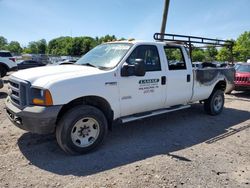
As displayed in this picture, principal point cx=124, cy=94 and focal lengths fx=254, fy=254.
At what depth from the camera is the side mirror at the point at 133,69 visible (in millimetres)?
4672

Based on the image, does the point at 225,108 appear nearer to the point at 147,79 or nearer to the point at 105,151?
the point at 147,79

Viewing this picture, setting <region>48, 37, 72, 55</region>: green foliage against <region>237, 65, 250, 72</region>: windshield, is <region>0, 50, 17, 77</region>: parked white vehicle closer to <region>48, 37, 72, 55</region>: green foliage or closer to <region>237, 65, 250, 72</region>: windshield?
<region>237, 65, 250, 72</region>: windshield

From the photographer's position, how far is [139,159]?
4.38 meters

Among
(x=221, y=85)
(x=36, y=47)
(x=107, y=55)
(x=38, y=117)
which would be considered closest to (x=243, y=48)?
(x=221, y=85)

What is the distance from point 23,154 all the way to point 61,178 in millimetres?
1159

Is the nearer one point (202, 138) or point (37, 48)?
point (202, 138)

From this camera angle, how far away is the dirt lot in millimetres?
3670

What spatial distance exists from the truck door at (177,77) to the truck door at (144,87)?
0.27m

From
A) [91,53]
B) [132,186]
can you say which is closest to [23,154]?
[132,186]

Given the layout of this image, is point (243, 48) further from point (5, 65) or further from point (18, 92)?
point (18, 92)

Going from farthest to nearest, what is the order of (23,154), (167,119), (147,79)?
(167,119) → (147,79) → (23,154)

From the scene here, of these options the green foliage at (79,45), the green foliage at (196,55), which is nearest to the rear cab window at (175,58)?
the green foliage at (196,55)

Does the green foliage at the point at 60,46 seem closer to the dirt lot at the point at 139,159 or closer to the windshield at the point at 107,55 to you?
the windshield at the point at 107,55

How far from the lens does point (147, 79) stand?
527 cm
